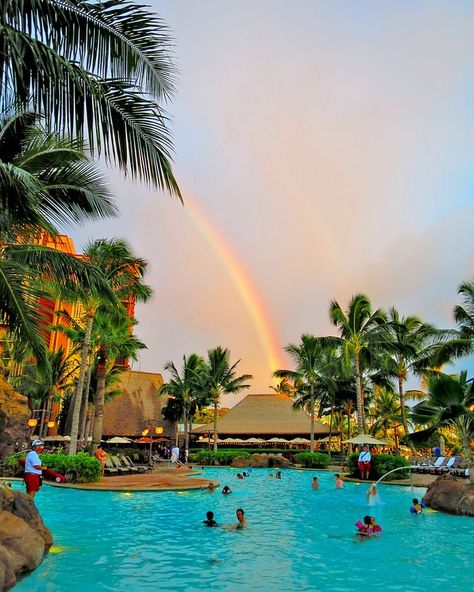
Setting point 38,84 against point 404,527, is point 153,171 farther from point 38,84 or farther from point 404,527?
point 404,527

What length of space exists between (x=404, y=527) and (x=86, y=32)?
13.7 m

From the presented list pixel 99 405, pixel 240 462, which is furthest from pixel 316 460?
pixel 99 405

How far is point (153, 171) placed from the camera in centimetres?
534

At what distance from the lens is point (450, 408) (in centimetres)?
1648

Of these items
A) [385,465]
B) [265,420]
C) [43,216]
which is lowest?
[385,465]

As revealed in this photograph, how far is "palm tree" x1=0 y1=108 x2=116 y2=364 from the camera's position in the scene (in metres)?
7.68

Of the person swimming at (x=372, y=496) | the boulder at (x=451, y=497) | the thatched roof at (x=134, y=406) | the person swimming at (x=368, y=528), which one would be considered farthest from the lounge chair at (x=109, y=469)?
the thatched roof at (x=134, y=406)

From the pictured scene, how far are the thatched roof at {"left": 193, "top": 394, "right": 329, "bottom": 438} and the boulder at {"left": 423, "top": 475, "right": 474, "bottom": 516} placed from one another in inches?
1106

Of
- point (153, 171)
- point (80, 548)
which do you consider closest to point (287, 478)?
point (80, 548)

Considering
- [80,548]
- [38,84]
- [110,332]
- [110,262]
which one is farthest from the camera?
[110,332]

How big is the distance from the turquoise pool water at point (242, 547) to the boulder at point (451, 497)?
18.8 inches

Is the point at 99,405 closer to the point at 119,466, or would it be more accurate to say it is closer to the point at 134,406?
the point at 119,466

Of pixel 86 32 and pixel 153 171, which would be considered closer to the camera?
pixel 86 32

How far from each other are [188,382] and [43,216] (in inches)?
1392
